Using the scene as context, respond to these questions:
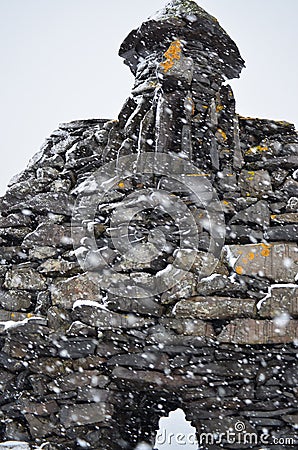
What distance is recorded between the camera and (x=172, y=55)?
5141 millimetres

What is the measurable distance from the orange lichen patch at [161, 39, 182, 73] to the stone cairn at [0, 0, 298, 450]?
0.01 meters

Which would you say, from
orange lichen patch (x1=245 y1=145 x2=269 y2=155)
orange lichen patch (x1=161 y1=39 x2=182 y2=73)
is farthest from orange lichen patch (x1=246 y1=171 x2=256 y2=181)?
orange lichen patch (x1=161 y1=39 x2=182 y2=73)

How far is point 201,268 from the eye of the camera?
15.0 ft

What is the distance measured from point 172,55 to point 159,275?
248 cm

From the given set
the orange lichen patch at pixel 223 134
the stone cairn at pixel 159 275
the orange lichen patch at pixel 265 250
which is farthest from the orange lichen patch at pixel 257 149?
the orange lichen patch at pixel 265 250

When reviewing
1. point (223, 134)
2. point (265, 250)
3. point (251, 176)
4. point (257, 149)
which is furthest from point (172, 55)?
point (265, 250)

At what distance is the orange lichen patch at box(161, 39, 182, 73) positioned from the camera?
506 cm

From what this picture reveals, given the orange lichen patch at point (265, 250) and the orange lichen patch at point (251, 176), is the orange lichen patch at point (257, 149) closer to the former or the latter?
the orange lichen patch at point (251, 176)

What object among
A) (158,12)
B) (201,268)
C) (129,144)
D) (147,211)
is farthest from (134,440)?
(158,12)

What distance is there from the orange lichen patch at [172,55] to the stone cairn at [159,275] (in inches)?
0.5

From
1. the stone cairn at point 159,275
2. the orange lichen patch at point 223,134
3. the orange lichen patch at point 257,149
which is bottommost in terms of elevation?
the stone cairn at point 159,275

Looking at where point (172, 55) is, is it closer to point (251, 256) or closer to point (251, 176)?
point (251, 176)

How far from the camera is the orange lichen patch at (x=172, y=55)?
5.06 metres

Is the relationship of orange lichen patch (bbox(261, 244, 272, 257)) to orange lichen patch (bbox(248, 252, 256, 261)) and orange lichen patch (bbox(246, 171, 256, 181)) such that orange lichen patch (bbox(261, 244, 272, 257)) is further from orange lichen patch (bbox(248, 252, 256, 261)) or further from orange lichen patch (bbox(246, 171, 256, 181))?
orange lichen patch (bbox(246, 171, 256, 181))
